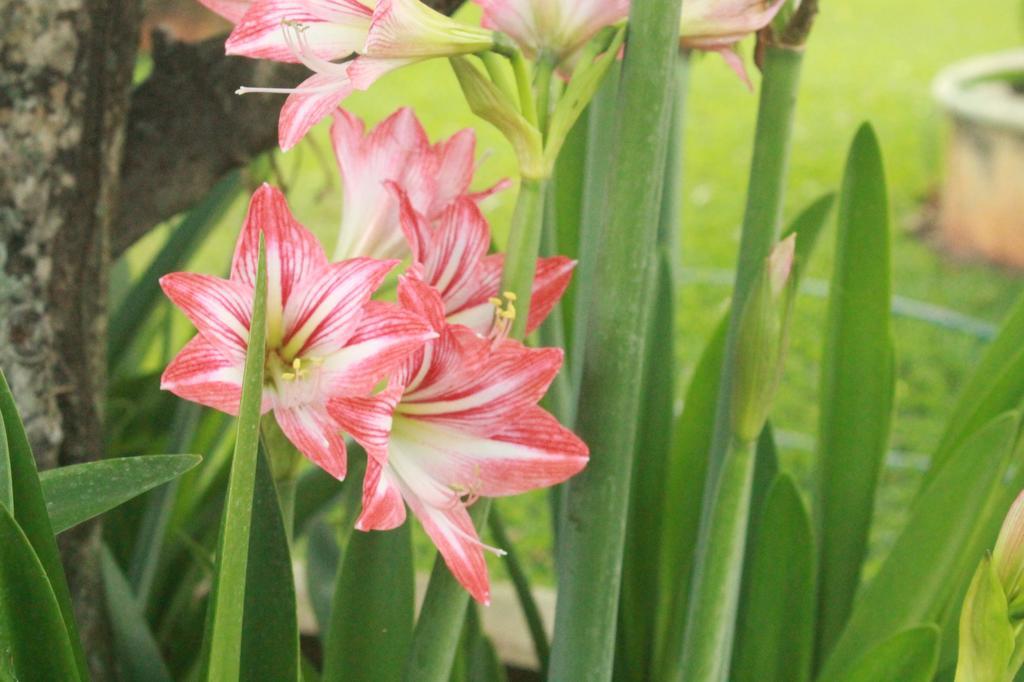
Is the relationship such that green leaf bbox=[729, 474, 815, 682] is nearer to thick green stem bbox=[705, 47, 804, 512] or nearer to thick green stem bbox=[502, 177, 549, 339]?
thick green stem bbox=[705, 47, 804, 512]

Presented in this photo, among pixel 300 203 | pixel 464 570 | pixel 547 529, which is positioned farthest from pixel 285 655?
pixel 300 203

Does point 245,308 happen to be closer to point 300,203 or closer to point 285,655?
point 285,655

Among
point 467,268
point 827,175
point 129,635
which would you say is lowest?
point 129,635

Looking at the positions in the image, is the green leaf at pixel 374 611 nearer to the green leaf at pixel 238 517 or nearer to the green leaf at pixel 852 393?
the green leaf at pixel 238 517

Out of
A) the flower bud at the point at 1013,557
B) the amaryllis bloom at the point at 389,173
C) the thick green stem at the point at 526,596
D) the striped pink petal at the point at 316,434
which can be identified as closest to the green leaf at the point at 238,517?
the striped pink petal at the point at 316,434

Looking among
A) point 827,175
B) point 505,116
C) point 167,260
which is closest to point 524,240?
point 505,116

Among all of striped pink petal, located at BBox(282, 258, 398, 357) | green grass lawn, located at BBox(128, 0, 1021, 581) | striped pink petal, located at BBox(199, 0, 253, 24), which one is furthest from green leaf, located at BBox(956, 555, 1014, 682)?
green grass lawn, located at BBox(128, 0, 1021, 581)

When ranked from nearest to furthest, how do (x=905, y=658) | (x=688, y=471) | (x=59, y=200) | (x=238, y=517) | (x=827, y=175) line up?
(x=238, y=517) < (x=905, y=658) < (x=59, y=200) < (x=688, y=471) < (x=827, y=175)

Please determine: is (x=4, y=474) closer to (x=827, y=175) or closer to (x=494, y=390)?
(x=494, y=390)
